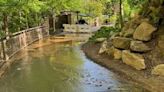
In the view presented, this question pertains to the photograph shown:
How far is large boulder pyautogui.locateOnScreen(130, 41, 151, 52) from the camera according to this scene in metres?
11.6

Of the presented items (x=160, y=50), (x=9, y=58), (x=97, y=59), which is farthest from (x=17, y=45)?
(x=160, y=50)

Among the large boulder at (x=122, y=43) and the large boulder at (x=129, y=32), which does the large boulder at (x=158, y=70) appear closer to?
the large boulder at (x=122, y=43)

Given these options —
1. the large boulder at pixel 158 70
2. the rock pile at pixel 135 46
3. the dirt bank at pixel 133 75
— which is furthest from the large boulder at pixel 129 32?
the large boulder at pixel 158 70

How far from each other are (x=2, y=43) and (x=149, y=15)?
240 inches

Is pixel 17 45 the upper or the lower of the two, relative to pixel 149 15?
lower

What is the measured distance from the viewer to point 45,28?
28.1 meters

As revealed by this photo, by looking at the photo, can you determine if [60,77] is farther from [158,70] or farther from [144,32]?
[144,32]

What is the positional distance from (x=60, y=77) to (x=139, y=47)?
302cm

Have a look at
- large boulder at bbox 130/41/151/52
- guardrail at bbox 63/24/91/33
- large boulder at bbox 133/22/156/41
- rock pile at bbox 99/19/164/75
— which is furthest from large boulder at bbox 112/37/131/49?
guardrail at bbox 63/24/91/33

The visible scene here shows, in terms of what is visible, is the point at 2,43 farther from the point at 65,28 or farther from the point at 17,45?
the point at 65,28

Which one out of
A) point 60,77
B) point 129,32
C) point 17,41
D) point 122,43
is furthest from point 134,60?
point 17,41

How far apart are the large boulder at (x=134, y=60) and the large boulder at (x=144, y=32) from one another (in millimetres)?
762

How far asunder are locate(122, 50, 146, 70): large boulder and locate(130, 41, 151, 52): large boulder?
0.70 feet

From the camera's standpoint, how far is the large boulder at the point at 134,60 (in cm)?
1090
